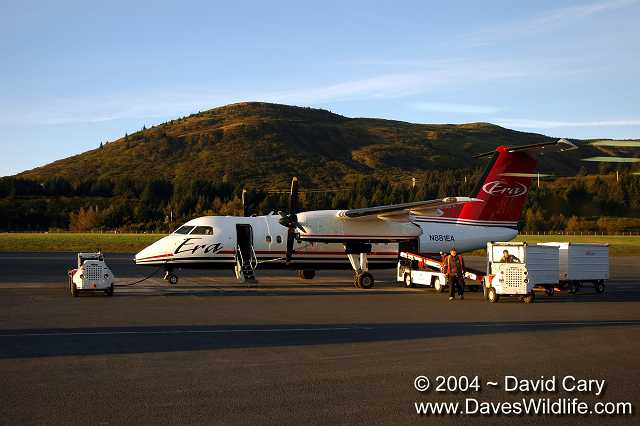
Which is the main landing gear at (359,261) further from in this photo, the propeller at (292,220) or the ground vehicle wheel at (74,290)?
the ground vehicle wheel at (74,290)

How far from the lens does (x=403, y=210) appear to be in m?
27.7

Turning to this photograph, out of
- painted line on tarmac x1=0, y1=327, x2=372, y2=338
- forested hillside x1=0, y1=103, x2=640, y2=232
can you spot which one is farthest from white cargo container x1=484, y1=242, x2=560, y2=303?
forested hillside x1=0, y1=103, x2=640, y2=232

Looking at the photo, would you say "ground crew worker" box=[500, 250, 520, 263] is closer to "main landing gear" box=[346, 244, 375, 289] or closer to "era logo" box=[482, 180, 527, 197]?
"main landing gear" box=[346, 244, 375, 289]

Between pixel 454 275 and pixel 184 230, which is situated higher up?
pixel 184 230

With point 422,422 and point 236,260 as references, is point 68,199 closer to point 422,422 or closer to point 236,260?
point 236,260

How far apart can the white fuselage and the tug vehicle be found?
3826 millimetres

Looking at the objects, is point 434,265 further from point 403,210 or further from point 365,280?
point 365,280

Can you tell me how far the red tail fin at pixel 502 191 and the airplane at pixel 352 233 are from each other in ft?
0.14

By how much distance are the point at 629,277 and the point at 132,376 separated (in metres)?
30.5

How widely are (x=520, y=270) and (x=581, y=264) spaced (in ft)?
16.5

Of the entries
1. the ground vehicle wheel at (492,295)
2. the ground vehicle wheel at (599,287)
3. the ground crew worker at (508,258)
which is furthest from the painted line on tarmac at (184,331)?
the ground vehicle wheel at (599,287)

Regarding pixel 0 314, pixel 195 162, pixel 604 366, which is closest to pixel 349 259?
pixel 0 314

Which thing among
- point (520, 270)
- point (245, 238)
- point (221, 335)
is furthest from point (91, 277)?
point (520, 270)

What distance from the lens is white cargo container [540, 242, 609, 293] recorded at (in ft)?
85.0
